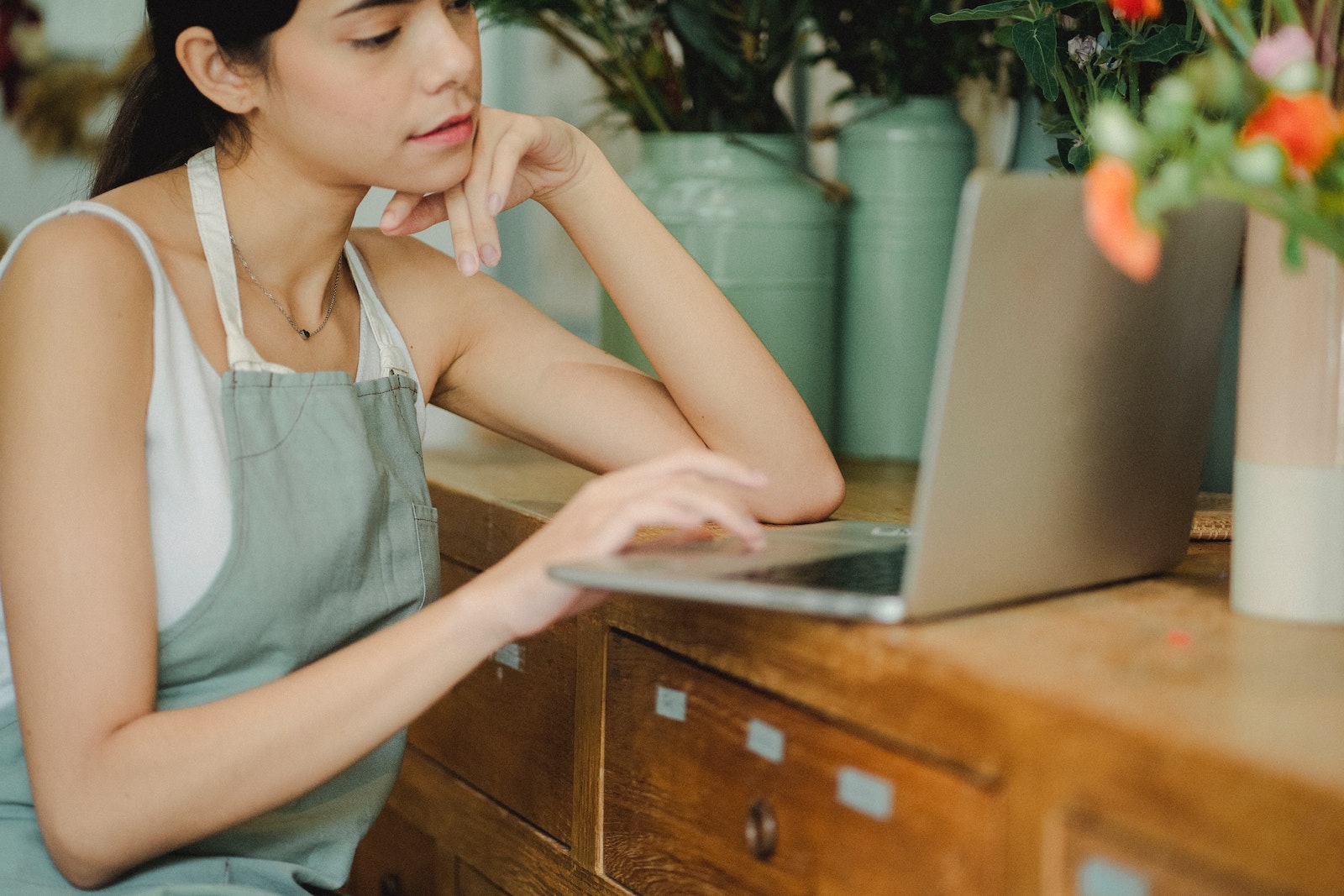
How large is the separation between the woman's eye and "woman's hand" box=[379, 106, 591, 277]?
138 millimetres

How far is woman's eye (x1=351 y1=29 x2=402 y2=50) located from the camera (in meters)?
0.92

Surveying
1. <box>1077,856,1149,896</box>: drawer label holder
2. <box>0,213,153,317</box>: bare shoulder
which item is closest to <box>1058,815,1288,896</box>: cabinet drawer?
<box>1077,856,1149,896</box>: drawer label holder

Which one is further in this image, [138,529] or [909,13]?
[909,13]

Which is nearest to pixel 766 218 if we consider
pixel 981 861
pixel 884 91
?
pixel 884 91

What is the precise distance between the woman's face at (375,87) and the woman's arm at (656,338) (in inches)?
3.3

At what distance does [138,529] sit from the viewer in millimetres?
821

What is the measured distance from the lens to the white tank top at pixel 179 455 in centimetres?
88

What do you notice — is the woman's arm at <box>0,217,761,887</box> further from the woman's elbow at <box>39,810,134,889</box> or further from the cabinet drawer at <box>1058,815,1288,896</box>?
the cabinet drawer at <box>1058,815,1288,896</box>

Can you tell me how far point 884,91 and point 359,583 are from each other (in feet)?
2.90

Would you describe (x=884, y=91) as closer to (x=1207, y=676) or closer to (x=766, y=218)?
(x=766, y=218)

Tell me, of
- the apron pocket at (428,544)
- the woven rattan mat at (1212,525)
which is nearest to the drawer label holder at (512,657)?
the apron pocket at (428,544)

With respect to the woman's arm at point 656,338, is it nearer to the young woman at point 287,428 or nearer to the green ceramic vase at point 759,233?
the young woman at point 287,428

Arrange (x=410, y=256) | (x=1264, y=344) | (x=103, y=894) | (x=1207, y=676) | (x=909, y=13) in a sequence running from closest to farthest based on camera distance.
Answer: (x=1207, y=676)
(x=1264, y=344)
(x=103, y=894)
(x=410, y=256)
(x=909, y=13)

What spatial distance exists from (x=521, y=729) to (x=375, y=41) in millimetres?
589
